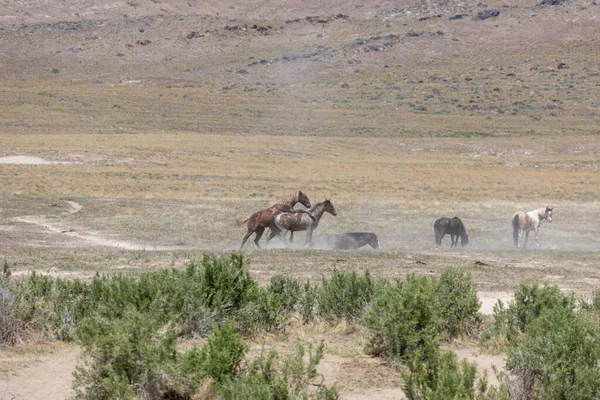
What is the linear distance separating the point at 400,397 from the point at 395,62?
105 m

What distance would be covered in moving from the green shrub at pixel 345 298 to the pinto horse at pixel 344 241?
1134 centimetres

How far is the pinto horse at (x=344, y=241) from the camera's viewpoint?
23.4 metres

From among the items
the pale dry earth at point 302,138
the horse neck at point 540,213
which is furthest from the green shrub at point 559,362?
the horse neck at point 540,213

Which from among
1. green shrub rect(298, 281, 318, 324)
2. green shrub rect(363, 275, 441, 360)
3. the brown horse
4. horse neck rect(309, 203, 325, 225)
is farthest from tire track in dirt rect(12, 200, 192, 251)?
green shrub rect(363, 275, 441, 360)

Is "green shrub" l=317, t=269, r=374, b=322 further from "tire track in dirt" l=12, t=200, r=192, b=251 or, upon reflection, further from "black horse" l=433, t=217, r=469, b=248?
"black horse" l=433, t=217, r=469, b=248

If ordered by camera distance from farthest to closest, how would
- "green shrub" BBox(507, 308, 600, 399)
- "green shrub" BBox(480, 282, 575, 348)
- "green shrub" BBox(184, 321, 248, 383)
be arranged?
"green shrub" BBox(480, 282, 575, 348) → "green shrub" BBox(184, 321, 248, 383) → "green shrub" BBox(507, 308, 600, 399)

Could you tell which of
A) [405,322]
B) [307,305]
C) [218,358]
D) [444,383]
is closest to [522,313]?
[405,322]

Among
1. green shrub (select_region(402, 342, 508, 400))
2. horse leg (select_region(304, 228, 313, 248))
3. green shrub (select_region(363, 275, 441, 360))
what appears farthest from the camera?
horse leg (select_region(304, 228, 313, 248))

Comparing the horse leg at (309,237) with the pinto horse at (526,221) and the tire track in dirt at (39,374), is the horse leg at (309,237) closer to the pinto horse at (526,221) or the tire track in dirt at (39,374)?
the pinto horse at (526,221)

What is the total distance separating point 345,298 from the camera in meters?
11.8

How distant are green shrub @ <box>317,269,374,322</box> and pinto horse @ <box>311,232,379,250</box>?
37.2ft

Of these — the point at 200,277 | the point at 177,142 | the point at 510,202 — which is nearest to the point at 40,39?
the point at 177,142

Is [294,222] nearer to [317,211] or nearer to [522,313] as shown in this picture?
[317,211]

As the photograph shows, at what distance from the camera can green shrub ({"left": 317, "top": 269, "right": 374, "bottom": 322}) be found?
1171cm
